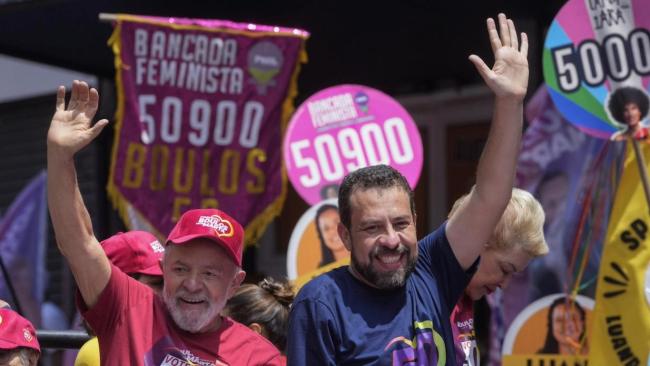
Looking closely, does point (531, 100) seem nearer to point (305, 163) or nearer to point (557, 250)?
point (557, 250)

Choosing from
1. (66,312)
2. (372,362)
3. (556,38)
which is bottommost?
(66,312)

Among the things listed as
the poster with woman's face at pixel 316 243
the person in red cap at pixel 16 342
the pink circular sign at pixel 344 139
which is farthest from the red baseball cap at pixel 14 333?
the pink circular sign at pixel 344 139

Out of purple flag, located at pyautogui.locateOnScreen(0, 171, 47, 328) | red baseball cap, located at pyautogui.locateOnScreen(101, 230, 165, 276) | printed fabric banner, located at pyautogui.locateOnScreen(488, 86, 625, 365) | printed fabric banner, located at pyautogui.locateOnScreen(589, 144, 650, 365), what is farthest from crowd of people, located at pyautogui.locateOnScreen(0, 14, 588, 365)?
purple flag, located at pyautogui.locateOnScreen(0, 171, 47, 328)

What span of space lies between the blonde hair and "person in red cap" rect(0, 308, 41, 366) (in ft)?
4.14

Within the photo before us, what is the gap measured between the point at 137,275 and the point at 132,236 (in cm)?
15

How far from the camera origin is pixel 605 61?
478cm

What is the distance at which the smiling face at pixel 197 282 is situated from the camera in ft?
9.99

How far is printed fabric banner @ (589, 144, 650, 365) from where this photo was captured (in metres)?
4.46

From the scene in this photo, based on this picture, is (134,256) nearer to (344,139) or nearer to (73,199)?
(73,199)

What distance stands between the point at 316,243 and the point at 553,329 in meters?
1.12

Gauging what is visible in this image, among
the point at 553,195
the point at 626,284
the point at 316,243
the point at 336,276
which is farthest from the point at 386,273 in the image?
the point at 553,195

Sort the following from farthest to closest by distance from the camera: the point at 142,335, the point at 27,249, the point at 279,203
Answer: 1. the point at 27,249
2. the point at 279,203
3. the point at 142,335

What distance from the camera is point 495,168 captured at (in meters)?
2.85

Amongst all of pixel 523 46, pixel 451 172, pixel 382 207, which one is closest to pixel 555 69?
pixel 523 46
